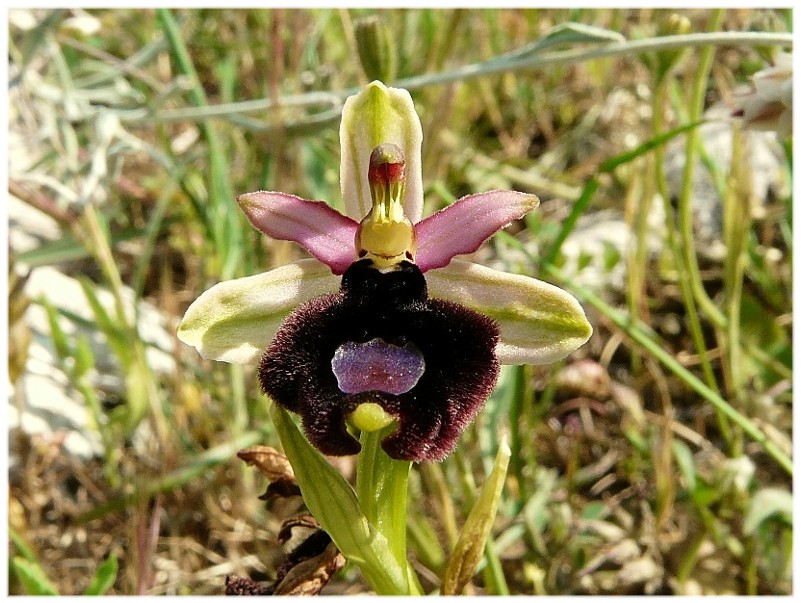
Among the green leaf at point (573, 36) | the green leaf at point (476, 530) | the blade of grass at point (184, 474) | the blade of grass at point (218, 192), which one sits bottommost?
the blade of grass at point (184, 474)

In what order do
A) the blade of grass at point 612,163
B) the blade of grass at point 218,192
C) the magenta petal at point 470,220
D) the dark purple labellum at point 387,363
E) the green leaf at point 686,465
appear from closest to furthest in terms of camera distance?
the dark purple labellum at point 387,363, the magenta petal at point 470,220, the blade of grass at point 612,163, the green leaf at point 686,465, the blade of grass at point 218,192

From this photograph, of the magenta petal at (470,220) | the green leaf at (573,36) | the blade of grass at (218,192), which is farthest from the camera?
the blade of grass at (218,192)

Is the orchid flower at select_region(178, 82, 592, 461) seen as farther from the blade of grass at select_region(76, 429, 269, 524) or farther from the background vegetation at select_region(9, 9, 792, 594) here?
the blade of grass at select_region(76, 429, 269, 524)

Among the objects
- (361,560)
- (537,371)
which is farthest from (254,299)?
(537,371)

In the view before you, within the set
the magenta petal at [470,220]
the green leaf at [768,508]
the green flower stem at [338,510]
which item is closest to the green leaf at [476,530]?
the green flower stem at [338,510]

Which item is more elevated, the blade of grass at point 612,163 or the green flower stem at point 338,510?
the blade of grass at point 612,163

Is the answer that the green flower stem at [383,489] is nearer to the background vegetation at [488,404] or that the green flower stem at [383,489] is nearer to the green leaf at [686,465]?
the background vegetation at [488,404]

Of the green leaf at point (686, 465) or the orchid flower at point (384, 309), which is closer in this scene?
the orchid flower at point (384, 309)
